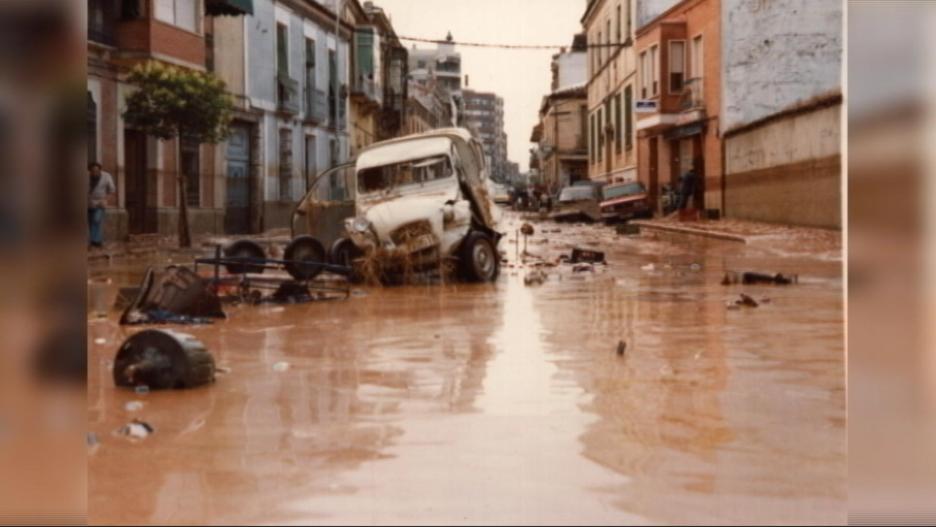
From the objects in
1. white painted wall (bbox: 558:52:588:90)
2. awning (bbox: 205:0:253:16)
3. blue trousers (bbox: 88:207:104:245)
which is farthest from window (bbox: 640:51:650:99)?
blue trousers (bbox: 88:207:104:245)

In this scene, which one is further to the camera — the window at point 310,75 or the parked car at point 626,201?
the parked car at point 626,201

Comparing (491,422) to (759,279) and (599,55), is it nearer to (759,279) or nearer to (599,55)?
(759,279)

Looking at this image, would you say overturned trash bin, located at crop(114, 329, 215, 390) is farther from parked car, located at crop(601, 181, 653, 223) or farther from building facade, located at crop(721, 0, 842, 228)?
parked car, located at crop(601, 181, 653, 223)

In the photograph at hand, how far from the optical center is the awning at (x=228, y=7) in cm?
821

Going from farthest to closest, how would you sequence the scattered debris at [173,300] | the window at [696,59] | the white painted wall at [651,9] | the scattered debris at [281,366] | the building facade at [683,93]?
the window at [696,59]
the white painted wall at [651,9]
the building facade at [683,93]
the scattered debris at [173,300]
the scattered debris at [281,366]

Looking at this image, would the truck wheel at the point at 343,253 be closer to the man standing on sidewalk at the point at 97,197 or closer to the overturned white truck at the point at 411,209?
the overturned white truck at the point at 411,209

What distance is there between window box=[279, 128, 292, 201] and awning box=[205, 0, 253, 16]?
0.96 meters

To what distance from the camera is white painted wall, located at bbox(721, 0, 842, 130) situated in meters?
8.39

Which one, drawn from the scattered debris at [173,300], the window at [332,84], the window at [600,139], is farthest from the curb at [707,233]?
the scattered debris at [173,300]

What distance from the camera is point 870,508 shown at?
2.39m

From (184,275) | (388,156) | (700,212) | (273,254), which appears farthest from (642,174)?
(184,275)

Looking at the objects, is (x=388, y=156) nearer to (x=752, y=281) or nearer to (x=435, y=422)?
(x=752, y=281)

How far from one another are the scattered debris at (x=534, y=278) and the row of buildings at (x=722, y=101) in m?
1.12

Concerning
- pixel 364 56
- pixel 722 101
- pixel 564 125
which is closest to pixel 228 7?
pixel 364 56
